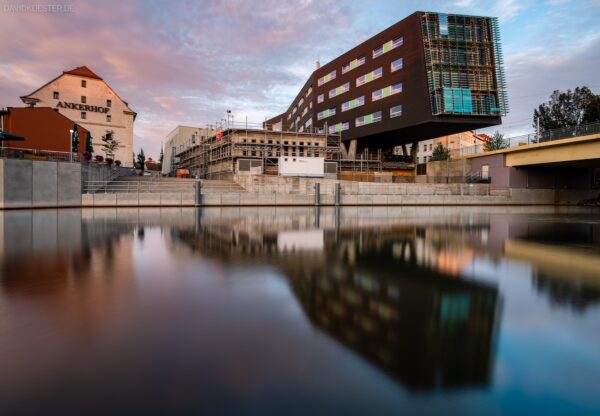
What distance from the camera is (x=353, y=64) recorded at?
55344 millimetres

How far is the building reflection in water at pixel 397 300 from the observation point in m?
3.78

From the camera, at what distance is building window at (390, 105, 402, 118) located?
154 feet

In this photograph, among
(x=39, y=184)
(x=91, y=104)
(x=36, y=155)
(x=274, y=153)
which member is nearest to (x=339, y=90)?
(x=274, y=153)

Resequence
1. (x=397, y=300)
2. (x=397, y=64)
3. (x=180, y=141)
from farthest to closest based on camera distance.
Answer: (x=180, y=141) → (x=397, y=64) → (x=397, y=300)

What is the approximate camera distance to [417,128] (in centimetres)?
4703

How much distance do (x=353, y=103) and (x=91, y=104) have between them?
39505mm

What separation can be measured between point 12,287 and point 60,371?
13.1 feet

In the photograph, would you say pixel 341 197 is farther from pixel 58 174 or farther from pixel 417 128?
pixel 58 174

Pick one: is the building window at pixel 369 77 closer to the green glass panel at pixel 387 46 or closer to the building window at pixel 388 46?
the building window at pixel 388 46

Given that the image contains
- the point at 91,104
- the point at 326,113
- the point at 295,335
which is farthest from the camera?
the point at 326,113

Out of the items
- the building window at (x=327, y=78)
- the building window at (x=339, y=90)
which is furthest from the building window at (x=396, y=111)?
the building window at (x=327, y=78)

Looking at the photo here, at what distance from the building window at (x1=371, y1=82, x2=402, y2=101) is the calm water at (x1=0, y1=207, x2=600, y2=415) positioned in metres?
41.3

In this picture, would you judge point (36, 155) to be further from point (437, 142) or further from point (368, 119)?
point (437, 142)

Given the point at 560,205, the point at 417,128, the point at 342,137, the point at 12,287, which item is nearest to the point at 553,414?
the point at 12,287
